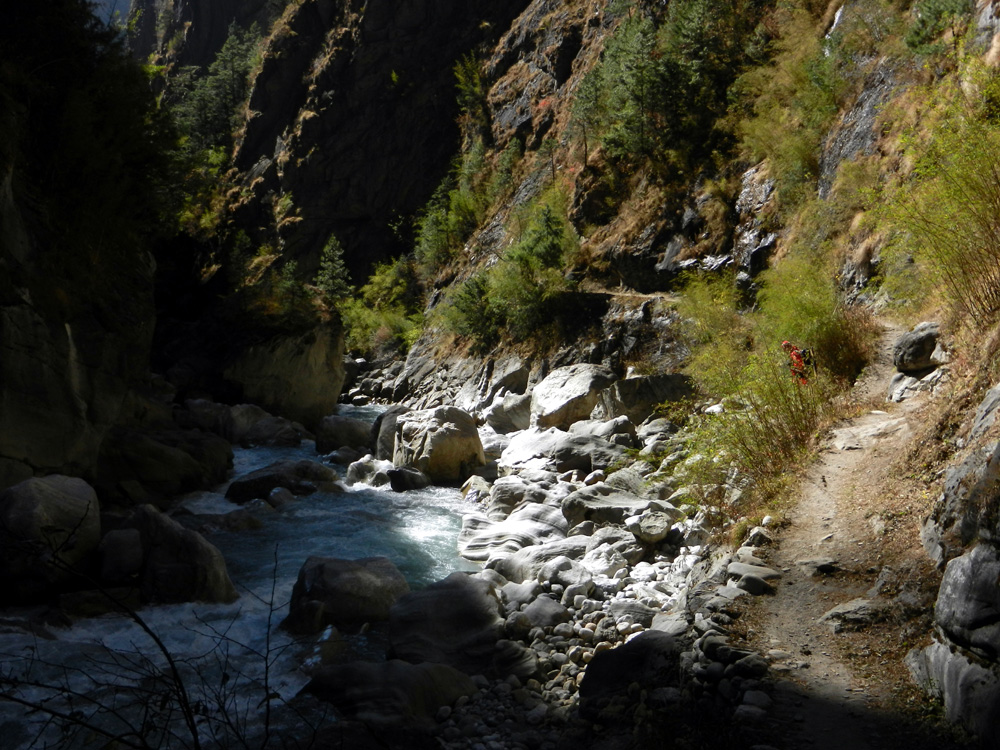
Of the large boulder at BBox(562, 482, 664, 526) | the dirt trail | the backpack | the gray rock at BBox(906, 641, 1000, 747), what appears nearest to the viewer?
the gray rock at BBox(906, 641, 1000, 747)

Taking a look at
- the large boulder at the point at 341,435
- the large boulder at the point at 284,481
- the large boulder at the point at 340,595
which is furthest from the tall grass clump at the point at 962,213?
the large boulder at the point at 341,435

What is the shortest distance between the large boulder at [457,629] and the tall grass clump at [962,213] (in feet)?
16.3

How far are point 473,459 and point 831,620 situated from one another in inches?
376

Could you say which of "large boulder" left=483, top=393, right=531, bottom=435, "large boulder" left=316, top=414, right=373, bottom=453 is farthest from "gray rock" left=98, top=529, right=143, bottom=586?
"large boulder" left=483, top=393, right=531, bottom=435

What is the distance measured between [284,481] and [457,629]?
21.2 ft

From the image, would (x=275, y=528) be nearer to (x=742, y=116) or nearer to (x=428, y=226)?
(x=742, y=116)

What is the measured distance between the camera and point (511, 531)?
9180 millimetres

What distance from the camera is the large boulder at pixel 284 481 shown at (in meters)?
11.5

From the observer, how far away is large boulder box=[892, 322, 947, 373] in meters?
7.38

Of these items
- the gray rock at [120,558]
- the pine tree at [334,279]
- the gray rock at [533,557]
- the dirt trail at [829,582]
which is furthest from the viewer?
the pine tree at [334,279]

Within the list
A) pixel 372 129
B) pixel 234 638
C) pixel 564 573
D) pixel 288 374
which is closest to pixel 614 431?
pixel 564 573

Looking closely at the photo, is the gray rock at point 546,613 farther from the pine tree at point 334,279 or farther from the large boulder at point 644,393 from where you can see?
the pine tree at point 334,279

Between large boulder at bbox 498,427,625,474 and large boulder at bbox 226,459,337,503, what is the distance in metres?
3.25

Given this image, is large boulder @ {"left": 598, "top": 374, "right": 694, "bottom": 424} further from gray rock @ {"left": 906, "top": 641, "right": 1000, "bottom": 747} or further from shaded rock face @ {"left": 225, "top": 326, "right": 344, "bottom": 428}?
gray rock @ {"left": 906, "top": 641, "right": 1000, "bottom": 747}
